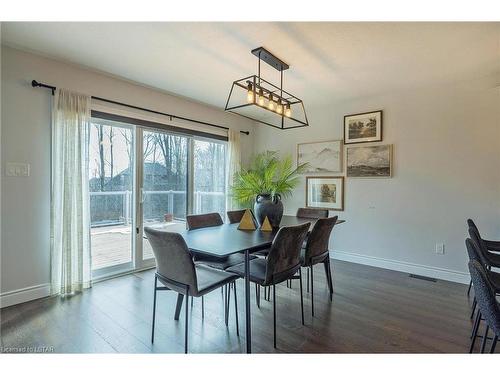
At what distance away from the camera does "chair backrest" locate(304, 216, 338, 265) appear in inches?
94.2

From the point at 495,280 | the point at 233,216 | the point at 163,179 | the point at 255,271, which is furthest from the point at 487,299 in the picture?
the point at 163,179

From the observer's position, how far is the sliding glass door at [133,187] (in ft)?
10.9

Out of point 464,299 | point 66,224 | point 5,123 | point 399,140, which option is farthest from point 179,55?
point 464,299

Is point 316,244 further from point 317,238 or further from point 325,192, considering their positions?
point 325,192

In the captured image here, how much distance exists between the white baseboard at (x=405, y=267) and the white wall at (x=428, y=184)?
10mm

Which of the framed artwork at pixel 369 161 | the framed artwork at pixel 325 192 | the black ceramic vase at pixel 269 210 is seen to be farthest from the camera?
the framed artwork at pixel 325 192

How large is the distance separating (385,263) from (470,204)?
1.26m

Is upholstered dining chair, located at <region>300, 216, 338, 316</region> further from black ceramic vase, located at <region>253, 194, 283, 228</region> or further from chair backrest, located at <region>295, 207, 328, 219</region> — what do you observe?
chair backrest, located at <region>295, 207, 328, 219</region>

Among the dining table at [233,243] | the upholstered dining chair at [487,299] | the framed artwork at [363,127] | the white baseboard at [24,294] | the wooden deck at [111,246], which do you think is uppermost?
the framed artwork at [363,127]

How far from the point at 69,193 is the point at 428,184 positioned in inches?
165

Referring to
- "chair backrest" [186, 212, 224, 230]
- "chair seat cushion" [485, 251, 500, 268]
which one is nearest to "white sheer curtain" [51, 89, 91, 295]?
"chair backrest" [186, 212, 224, 230]

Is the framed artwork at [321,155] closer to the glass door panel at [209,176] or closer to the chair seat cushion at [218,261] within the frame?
the glass door panel at [209,176]

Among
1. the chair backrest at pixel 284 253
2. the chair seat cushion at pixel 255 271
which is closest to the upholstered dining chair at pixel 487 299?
the chair backrest at pixel 284 253

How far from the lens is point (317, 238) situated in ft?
8.13
